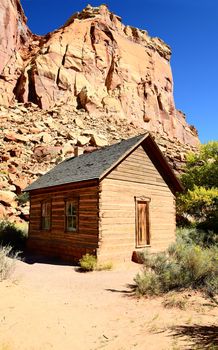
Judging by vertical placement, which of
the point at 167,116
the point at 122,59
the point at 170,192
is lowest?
the point at 170,192

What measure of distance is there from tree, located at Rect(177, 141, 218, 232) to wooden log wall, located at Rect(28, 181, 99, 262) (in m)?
8.80

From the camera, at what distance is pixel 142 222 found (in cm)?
1536

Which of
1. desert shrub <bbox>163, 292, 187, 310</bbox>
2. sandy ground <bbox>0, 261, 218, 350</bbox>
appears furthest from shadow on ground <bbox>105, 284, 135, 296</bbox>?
desert shrub <bbox>163, 292, 187, 310</bbox>

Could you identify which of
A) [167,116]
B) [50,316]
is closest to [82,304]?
[50,316]

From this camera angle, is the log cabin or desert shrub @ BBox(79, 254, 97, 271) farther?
the log cabin

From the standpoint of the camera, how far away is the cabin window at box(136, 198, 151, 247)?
15.0 meters

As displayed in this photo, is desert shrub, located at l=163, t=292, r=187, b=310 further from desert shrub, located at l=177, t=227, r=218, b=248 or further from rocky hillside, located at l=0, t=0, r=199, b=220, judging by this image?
rocky hillside, located at l=0, t=0, r=199, b=220

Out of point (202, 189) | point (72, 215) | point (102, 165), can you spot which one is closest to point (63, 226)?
point (72, 215)

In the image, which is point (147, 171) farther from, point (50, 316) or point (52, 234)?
point (50, 316)

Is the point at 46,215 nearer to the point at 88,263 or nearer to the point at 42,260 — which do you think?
the point at 42,260

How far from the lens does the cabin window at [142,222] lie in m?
15.0

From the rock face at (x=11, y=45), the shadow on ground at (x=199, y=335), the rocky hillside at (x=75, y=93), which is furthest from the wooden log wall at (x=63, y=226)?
the rock face at (x=11, y=45)

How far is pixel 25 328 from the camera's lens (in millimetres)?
6469

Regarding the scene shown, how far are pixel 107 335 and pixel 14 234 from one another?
1508 centimetres
